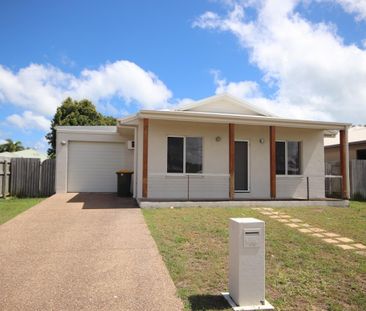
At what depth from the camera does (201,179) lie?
13328mm

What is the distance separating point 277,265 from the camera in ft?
18.0

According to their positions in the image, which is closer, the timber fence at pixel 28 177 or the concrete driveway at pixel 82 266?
the concrete driveway at pixel 82 266

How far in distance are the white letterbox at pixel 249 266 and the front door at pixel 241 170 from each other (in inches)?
388

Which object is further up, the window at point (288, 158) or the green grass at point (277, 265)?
the window at point (288, 158)

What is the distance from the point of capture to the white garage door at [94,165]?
16.2 m

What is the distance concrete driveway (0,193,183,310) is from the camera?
407 cm

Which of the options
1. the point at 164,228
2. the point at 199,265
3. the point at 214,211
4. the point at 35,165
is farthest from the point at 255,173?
the point at 35,165

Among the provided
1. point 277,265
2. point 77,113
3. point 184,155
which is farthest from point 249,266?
point 77,113

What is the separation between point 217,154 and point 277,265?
8197 millimetres

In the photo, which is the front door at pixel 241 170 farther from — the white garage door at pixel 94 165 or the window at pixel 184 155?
the white garage door at pixel 94 165

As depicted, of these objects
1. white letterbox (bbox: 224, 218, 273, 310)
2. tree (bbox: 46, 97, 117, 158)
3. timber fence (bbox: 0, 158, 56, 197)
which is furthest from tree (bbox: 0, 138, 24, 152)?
white letterbox (bbox: 224, 218, 273, 310)

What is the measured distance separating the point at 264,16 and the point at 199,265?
9.35 metres

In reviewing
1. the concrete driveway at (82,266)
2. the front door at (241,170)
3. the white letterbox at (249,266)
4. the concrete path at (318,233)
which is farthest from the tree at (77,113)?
the white letterbox at (249,266)

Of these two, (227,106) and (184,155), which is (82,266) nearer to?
(184,155)
